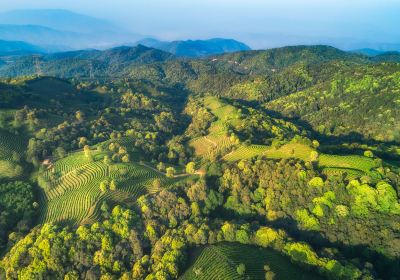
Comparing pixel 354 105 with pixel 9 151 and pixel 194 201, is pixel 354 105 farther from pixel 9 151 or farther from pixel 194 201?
pixel 9 151

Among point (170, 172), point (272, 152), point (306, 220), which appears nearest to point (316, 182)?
point (306, 220)

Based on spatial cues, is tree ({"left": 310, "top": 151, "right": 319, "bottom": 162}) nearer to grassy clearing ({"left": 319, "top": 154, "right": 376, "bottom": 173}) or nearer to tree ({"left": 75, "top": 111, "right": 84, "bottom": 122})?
grassy clearing ({"left": 319, "top": 154, "right": 376, "bottom": 173})

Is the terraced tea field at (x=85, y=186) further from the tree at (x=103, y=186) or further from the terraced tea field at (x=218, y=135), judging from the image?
the terraced tea field at (x=218, y=135)

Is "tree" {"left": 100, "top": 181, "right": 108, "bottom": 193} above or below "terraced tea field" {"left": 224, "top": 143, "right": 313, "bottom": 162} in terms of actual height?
below

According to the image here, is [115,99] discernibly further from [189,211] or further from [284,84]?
[189,211]

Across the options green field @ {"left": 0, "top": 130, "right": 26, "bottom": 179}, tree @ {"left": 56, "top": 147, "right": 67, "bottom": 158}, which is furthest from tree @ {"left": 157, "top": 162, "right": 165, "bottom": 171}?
green field @ {"left": 0, "top": 130, "right": 26, "bottom": 179}

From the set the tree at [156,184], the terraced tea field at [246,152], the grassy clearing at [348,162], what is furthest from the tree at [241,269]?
the terraced tea field at [246,152]
